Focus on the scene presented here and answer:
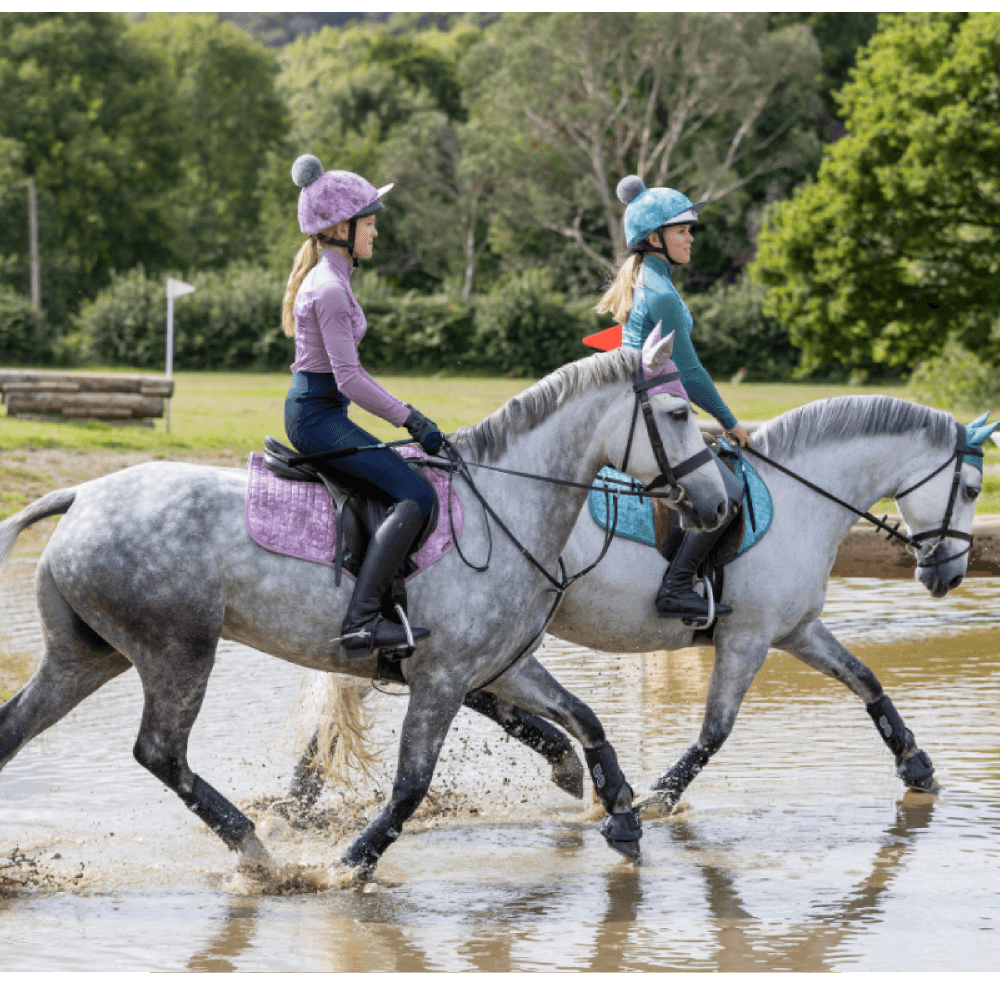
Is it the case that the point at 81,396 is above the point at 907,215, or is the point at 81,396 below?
below

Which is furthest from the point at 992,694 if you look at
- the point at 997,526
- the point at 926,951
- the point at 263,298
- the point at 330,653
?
the point at 263,298

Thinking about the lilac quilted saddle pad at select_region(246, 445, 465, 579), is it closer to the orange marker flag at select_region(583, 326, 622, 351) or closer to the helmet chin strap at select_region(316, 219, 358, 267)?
the helmet chin strap at select_region(316, 219, 358, 267)

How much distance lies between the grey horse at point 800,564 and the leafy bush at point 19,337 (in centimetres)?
3733

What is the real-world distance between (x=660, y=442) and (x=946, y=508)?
2.13 meters

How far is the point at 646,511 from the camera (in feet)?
20.4

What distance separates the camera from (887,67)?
26828 millimetres

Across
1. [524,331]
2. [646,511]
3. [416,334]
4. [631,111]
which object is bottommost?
[416,334]

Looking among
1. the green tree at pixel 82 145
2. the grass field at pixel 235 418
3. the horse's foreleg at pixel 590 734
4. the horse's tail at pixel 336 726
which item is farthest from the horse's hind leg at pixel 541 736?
the green tree at pixel 82 145

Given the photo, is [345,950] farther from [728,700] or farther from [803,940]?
[728,700]

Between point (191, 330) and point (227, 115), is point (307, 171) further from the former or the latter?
point (227, 115)

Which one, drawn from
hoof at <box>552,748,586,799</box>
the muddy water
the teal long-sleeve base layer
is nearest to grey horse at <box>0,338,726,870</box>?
the muddy water

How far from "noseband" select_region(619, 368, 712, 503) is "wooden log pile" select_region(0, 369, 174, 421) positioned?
17.0 meters

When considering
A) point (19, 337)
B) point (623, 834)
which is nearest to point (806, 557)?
point (623, 834)

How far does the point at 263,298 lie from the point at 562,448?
38.5m
